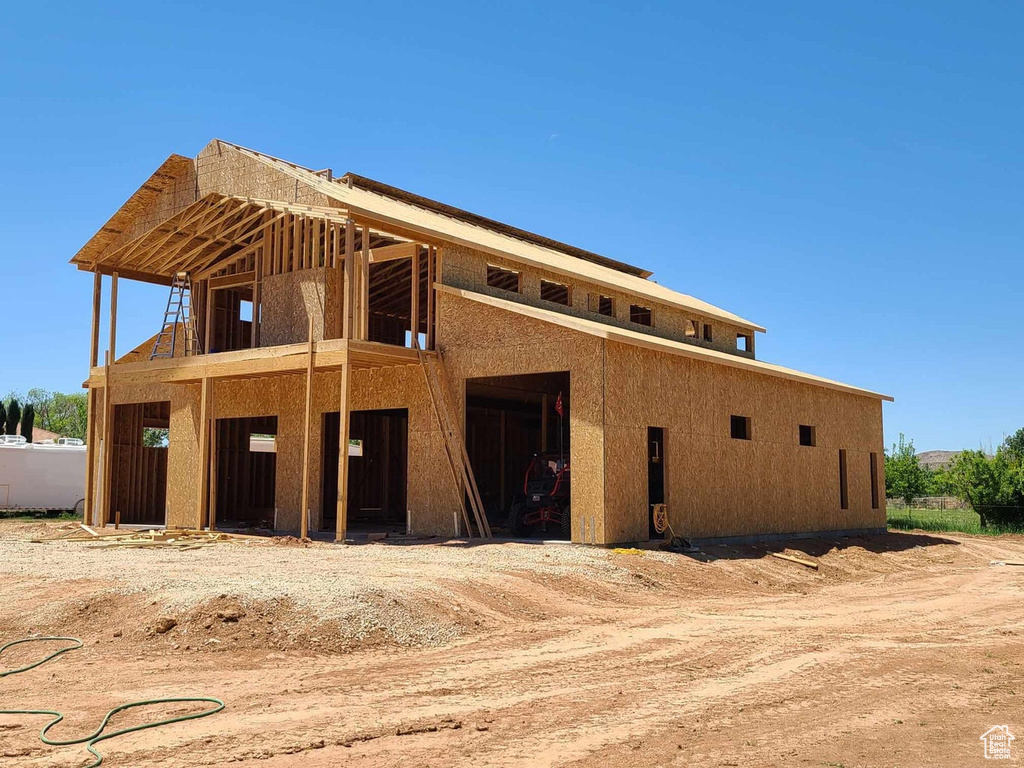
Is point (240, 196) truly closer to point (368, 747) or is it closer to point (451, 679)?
point (451, 679)

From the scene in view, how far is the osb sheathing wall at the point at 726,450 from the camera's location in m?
17.4

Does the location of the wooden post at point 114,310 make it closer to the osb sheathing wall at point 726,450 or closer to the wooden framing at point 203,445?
the wooden framing at point 203,445

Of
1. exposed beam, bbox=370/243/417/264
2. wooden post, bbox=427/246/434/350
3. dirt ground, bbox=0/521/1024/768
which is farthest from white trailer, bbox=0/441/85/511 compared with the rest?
wooden post, bbox=427/246/434/350

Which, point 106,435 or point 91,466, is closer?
point 106,435

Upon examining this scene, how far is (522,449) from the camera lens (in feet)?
100

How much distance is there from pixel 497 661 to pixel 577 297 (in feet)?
45.3

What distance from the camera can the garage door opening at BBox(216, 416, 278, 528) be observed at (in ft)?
86.1

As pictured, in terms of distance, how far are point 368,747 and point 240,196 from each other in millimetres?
16674

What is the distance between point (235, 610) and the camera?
1006cm

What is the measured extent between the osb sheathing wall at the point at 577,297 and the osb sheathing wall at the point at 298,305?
3.17m

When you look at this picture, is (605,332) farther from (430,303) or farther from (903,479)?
(903,479)

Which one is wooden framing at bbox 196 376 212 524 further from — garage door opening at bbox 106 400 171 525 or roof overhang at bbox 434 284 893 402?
roof overhang at bbox 434 284 893 402

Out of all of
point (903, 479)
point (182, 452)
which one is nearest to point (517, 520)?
point (182, 452)

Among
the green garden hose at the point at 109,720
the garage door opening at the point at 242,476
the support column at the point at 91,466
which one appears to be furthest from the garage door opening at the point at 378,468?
the green garden hose at the point at 109,720
